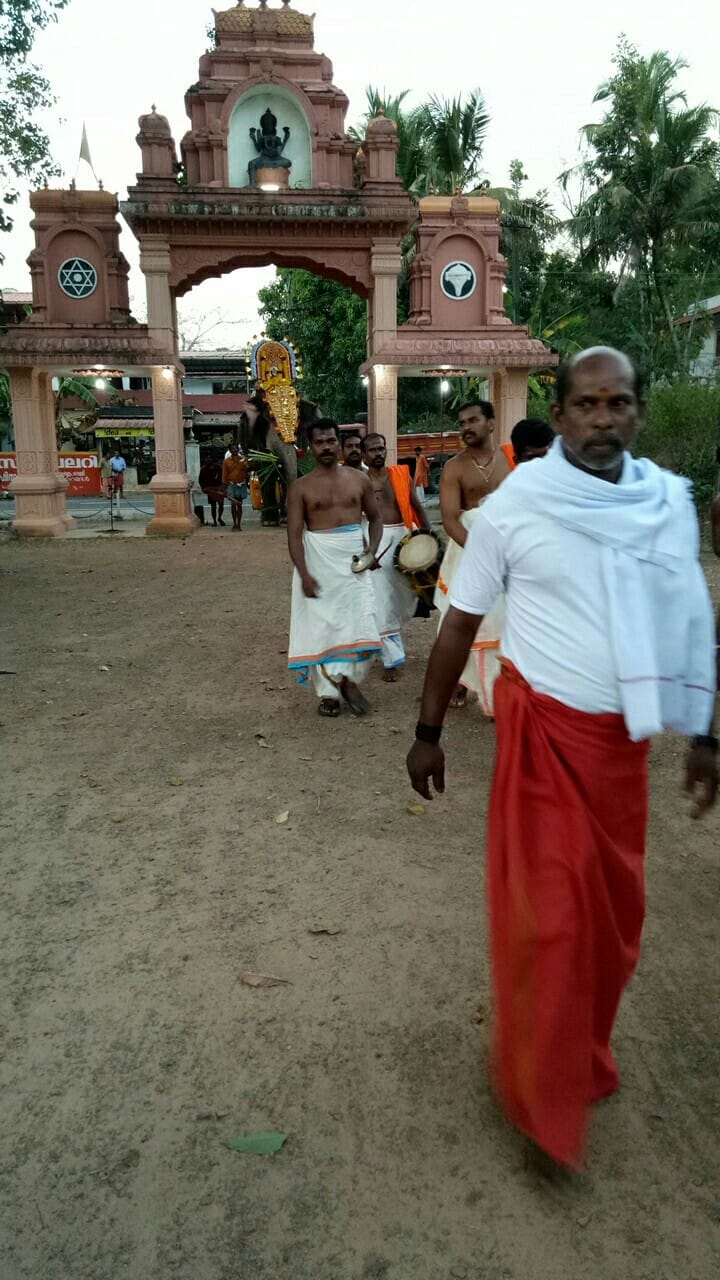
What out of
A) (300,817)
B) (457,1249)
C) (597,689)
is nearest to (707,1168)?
(457,1249)

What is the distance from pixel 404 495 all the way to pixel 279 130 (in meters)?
14.1

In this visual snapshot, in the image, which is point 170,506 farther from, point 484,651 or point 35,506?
point 484,651

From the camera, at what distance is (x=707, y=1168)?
214 cm

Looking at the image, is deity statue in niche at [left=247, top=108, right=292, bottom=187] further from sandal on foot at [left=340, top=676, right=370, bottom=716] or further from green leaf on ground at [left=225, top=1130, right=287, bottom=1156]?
green leaf on ground at [left=225, top=1130, right=287, bottom=1156]

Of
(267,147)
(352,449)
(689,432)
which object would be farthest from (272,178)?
(352,449)

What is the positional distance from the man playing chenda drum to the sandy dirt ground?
61.1 inches

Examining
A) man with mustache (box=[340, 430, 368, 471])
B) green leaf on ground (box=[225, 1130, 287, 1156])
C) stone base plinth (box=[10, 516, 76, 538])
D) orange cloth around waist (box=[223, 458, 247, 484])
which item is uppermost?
man with mustache (box=[340, 430, 368, 471])

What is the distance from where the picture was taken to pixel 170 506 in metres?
18.0

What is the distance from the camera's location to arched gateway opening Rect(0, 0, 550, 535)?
1733 cm

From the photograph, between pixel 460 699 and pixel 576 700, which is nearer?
pixel 576 700

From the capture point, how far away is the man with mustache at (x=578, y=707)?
6.56ft

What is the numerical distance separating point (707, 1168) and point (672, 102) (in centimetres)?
3102

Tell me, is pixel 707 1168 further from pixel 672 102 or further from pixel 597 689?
pixel 672 102

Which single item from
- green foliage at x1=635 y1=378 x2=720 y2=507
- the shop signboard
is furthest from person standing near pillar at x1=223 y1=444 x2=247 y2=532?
the shop signboard
